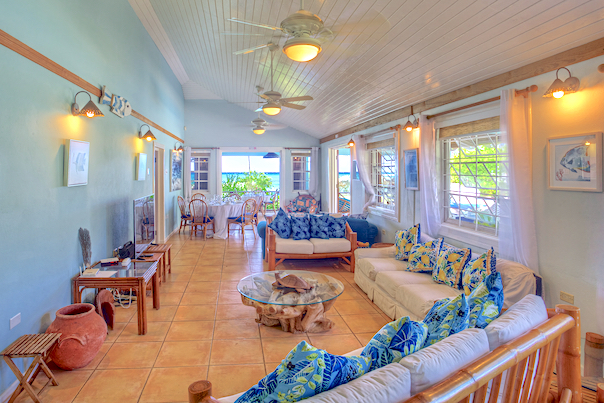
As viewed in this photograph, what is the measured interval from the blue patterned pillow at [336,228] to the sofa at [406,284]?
0.86m

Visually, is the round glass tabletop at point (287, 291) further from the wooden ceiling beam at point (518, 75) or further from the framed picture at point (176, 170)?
the framed picture at point (176, 170)

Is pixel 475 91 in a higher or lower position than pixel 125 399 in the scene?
higher

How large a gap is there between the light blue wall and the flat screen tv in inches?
13.8

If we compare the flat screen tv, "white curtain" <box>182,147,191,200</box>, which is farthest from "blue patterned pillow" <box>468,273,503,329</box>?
"white curtain" <box>182,147,191,200</box>

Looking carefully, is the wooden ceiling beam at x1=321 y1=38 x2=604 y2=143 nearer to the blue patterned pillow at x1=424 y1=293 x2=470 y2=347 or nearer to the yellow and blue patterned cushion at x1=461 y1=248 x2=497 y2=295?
the yellow and blue patterned cushion at x1=461 y1=248 x2=497 y2=295

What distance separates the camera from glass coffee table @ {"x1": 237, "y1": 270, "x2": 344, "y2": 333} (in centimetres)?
308

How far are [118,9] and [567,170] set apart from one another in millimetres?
5177

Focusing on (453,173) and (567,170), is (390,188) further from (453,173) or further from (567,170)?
(567,170)

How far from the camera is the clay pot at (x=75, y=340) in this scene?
2.53 meters

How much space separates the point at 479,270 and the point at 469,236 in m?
1.04

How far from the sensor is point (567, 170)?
2732 millimetres

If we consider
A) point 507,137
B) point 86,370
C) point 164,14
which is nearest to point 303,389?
point 86,370

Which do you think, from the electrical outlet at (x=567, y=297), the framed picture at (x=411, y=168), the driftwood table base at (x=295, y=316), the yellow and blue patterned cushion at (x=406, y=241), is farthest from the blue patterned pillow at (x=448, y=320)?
the framed picture at (x=411, y=168)

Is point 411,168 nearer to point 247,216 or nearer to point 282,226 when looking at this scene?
point 282,226
